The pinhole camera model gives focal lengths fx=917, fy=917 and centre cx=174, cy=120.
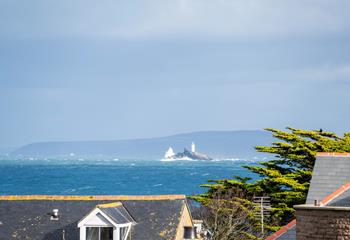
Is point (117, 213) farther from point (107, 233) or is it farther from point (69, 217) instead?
point (69, 217)

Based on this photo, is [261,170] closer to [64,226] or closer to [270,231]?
[270,231]

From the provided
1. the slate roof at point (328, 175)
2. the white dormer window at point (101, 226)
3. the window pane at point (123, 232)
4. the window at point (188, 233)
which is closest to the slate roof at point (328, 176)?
the slate roof at point (328, 175)

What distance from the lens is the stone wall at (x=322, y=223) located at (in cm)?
2133

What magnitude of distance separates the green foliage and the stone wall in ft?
86.6

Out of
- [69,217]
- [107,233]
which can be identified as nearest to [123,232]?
[107,233]

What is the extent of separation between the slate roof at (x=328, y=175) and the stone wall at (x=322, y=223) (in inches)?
69.4

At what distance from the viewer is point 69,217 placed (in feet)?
127

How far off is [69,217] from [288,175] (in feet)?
54.2

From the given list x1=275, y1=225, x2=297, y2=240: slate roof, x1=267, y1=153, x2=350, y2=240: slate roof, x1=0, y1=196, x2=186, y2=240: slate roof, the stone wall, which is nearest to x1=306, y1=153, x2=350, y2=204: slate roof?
x1=267, y1=153, x2=350, y2=240: slate roof

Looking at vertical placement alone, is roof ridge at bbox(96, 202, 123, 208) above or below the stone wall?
above

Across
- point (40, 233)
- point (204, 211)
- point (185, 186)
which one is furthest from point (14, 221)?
point (185, 186)

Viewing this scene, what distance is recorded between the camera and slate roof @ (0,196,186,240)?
37656 millimetres

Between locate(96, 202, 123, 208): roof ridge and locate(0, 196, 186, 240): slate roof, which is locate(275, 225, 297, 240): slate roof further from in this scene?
locate(96, 202, 123, 208): roof ridge

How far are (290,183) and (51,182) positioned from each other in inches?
5743
